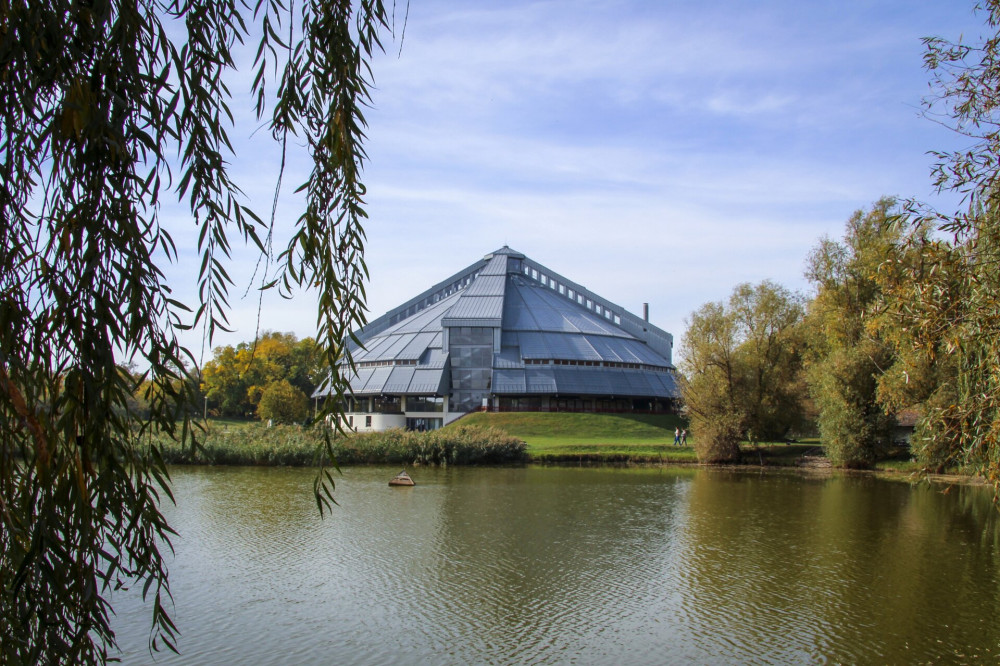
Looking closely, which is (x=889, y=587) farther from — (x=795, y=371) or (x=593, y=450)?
(x=795, y=371)

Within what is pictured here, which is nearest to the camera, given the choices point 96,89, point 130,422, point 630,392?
point 96,89

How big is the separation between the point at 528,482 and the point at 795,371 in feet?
68.1

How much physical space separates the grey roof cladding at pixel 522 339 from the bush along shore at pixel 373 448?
67.5ft

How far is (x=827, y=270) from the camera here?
1468 inches

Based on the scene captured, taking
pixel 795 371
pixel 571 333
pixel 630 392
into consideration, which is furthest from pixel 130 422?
pixel 571 333

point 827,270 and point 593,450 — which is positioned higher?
point 827,270

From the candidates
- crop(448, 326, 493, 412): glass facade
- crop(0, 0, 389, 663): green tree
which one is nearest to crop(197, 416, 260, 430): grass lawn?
crop(448, 326, 493, 412): glass facade

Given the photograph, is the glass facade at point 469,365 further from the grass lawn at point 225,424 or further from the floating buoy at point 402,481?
the floating buoy at point 402,481

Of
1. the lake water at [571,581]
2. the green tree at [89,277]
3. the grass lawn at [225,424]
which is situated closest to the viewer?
the green tree at [89,277]

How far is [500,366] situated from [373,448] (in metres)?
27.9

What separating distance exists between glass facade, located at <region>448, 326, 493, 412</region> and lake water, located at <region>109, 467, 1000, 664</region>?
3763 cm

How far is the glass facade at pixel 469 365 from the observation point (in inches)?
2489

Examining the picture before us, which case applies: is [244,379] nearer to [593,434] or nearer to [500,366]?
[500,366]

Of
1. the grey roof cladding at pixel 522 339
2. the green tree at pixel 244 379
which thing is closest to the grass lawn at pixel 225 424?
the green tree at pixel 244 379
